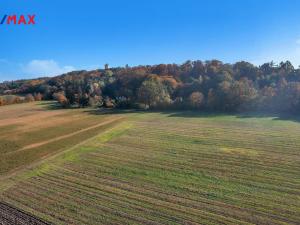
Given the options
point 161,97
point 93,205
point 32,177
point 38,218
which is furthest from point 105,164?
point 161,97

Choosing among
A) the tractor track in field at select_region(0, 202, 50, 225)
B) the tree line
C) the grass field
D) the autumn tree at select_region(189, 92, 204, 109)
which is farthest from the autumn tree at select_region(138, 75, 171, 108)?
the tractor track in field at select_region(0, 202, 50, 225)

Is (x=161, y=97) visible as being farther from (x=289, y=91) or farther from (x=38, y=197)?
(x=38, y=197)

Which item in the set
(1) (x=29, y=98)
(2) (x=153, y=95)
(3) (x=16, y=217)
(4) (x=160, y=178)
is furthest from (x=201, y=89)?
(1) (x=29, y=98)

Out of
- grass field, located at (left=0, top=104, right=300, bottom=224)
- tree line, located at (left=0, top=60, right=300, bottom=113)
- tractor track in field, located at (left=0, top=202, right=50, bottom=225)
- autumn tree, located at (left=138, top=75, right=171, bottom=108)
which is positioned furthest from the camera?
autumn tree, located at (left=138, top=75, right=171, bottom=108)

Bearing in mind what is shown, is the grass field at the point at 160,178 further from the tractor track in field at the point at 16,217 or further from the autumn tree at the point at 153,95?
the autumn tree at the point at 153,95

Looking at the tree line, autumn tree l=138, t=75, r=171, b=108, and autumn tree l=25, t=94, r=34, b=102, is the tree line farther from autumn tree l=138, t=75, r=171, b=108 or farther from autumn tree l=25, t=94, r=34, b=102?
autumn tree l=25, t=94, r=34, b=102
